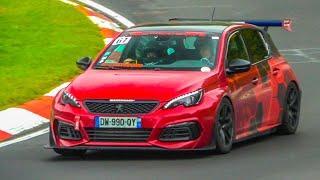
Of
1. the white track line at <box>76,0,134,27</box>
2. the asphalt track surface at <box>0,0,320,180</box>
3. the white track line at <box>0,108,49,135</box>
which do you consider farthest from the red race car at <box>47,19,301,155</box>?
the white track line at <box>76,0,134,27</box>

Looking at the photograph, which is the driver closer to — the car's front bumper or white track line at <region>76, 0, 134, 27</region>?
the car's front bumper

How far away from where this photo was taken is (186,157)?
11992 mm

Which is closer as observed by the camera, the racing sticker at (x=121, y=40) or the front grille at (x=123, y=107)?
the front grille at (x=123, y=107)

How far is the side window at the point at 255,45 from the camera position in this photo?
13.7 m

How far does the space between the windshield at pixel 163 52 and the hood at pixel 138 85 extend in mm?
316

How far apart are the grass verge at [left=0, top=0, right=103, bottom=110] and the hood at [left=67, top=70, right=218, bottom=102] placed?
447 cm

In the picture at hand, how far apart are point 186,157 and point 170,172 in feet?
3.80

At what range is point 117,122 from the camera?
11.6 metres

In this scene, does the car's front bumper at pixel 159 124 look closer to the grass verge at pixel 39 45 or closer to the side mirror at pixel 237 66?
the side mirror at pixel 237 66

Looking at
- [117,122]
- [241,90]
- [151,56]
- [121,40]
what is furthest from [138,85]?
[121,40]

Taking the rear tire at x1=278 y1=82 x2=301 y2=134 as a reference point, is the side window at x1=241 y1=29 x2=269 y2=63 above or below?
above

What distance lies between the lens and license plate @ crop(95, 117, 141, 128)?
11539 mm

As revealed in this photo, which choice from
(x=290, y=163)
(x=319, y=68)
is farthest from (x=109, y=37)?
(x=290, y=163)

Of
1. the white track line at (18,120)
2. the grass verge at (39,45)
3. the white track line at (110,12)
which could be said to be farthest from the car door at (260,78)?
the white track line at (110,12)
